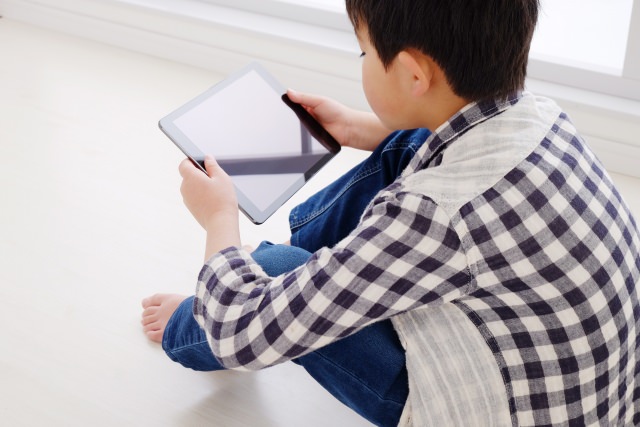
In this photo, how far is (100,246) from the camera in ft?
4.33

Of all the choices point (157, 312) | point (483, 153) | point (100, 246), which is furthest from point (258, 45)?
point (483, 153)

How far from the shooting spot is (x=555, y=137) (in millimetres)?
766

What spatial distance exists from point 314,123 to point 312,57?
0.55 metres

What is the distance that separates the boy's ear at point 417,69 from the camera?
0.79m

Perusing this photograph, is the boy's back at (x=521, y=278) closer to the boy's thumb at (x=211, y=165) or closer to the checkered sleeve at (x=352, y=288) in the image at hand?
the checkered sleeve at (x=352, y=288)

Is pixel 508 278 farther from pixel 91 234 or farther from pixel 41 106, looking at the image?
pixel 41 106

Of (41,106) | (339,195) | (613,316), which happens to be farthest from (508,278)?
(41,106)

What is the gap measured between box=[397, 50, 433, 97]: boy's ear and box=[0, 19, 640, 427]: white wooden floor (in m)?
0.49

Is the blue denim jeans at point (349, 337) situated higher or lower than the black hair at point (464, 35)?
lower

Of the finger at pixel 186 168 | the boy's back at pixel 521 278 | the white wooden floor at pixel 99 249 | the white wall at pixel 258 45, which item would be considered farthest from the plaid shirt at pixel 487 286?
the white wall at pixel 258 45

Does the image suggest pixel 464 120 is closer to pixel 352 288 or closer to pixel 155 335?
pixel 352 288

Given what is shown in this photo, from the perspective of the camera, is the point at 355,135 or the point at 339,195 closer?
the point at 339,195

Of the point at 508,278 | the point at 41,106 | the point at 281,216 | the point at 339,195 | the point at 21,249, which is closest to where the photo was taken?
the point at 508,278

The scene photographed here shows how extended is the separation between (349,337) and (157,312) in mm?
423
